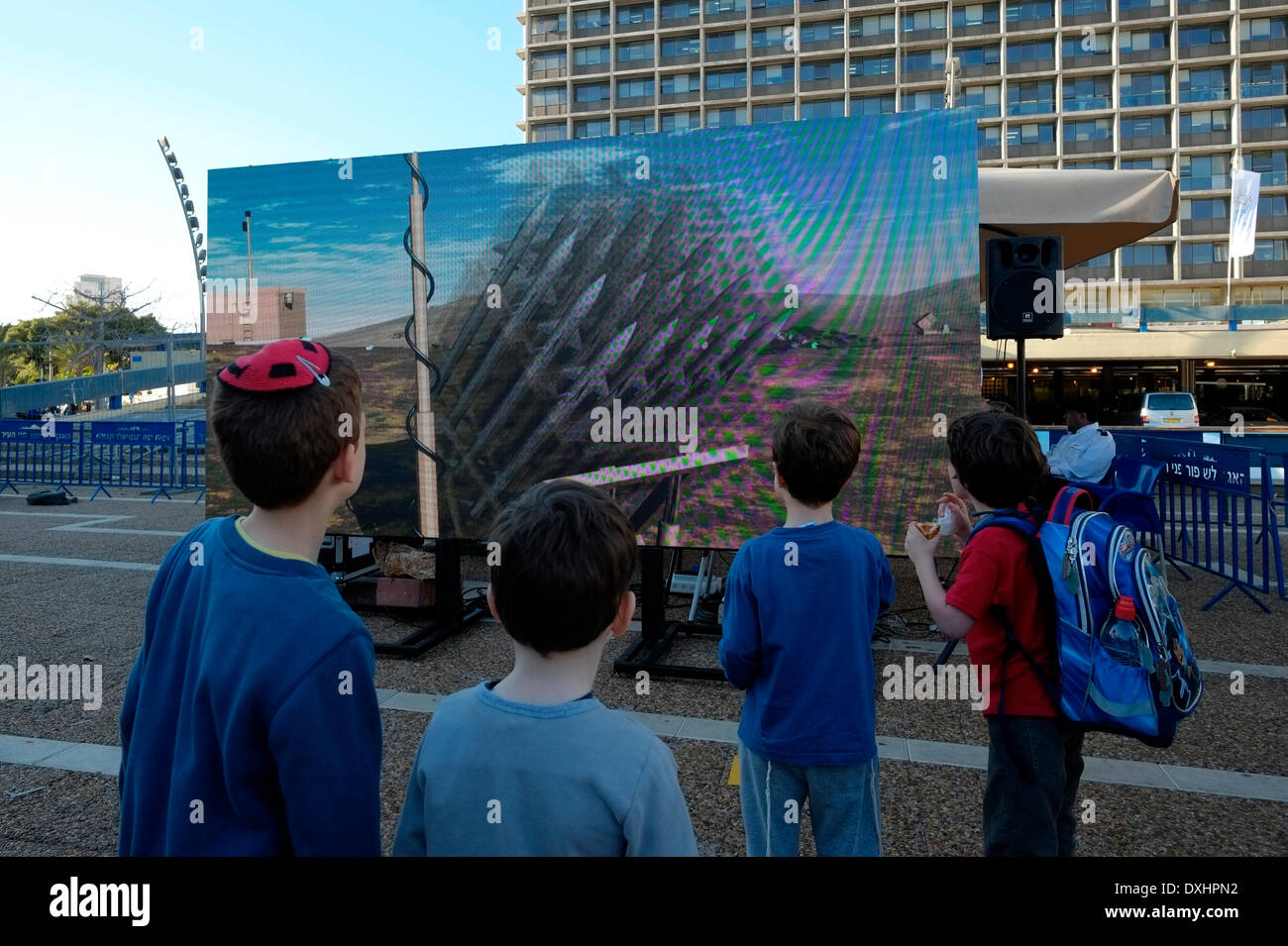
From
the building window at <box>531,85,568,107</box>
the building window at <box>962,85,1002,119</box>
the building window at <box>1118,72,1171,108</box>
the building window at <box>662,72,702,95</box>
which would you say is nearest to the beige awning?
the building window at <box>962,85,1002,119</box>

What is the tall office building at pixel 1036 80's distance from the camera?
54.3 m

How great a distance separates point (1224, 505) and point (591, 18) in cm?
7053

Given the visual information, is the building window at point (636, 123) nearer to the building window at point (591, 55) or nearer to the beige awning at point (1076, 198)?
the building window at point (591, 55)

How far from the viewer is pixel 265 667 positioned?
1.18 meters

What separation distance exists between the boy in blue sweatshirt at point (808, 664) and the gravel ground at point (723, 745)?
3.35 ft

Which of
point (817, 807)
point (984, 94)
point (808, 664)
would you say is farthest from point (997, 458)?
point (984, 94)

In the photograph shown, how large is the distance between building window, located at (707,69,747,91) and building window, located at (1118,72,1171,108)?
26.9 m

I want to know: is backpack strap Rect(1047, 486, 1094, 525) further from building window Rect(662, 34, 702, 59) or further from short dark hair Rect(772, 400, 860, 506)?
building window Rect(662, 34, 702, 59)

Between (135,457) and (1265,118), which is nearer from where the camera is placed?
(135,457)

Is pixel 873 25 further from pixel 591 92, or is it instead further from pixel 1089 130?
pixel 591 92

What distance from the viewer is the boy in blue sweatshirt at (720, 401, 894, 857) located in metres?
2.18

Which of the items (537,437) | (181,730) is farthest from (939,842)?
(537,437)

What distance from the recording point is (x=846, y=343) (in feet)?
16.1
